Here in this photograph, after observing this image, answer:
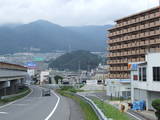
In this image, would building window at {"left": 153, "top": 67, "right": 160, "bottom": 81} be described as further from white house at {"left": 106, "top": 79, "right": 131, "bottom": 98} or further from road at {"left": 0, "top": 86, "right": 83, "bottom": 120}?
white house at {"left": 106, "top": 79, "right": 131, "bottom": 98}

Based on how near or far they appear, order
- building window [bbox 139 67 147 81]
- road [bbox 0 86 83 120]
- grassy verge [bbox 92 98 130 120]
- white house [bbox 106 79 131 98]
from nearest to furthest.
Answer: grassy verge [bbox 92 98 130 120]
road [bbox 0 86 83 120]
building window [bbox 139 67 147 81]
white house [bbox 106 79 131 98]

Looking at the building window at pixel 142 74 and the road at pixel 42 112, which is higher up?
the building window at pixel 142 74

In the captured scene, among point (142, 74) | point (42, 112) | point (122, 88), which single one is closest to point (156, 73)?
point (142, 74)

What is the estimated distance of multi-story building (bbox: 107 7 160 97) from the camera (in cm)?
8434

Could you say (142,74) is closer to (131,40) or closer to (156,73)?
(156,73)

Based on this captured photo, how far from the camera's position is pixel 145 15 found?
294 ft

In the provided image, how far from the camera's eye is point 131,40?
310 ft

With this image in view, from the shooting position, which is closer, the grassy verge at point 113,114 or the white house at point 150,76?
the grassy verge at point 113,114

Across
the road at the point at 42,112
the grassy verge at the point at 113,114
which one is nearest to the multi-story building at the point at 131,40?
the road at the point at 42,112

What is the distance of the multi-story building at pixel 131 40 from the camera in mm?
84344

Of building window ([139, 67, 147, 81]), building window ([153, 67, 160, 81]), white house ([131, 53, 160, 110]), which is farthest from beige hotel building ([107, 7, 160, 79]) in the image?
building window ([153, 67, 160, 81])

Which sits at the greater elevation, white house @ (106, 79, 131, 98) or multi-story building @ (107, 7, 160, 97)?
multi-story building @ (107, 7, 160, 97)

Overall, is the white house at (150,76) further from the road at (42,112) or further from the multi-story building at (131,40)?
the multi-story building at (131,40)

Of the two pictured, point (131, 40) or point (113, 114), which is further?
point (131, 40)
